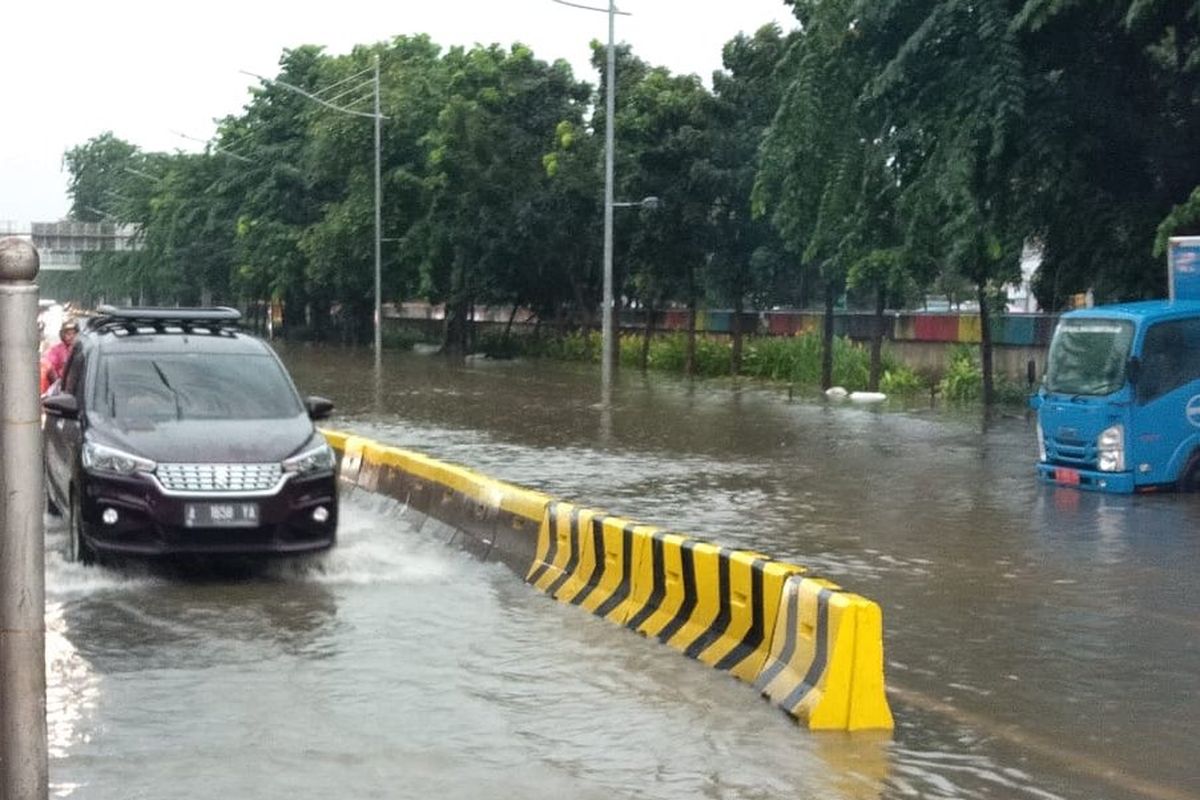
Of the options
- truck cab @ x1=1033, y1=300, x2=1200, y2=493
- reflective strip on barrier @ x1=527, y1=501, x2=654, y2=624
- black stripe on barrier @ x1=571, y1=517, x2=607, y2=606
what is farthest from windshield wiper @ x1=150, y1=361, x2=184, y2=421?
truck cab @ x1=1033, y1=300, x2=1200, y2=493

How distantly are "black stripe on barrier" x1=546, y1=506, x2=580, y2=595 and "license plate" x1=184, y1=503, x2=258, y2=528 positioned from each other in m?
2.02

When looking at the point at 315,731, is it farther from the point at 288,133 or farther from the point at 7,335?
the point at 288,133

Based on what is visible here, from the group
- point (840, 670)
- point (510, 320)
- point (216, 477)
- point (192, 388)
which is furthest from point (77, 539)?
point (510, 320)

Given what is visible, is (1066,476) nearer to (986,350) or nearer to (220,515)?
(220,515)

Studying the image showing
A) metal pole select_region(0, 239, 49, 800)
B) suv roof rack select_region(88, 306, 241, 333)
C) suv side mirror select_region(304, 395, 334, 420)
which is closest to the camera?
metal pole select_region(0, 239, 49, 800)

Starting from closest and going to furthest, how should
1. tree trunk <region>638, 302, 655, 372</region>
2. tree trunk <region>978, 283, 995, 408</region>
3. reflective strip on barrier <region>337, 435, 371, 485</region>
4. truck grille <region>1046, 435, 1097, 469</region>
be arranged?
1. reflective strip on barrier <region>337, 435, 371, 485</region>
2. truck grille <region>1046, 435, 1097, 469</region>
3. tree trunk <region>978, 283, 995, 408</region>
4. tree trunk <region>638, 302, 655, 372</region>

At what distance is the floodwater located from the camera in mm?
7215

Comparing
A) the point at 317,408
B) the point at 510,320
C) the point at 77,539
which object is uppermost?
the point at 317,408

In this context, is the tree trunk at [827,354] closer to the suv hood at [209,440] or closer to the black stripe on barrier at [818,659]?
the suv hood at [209,440]

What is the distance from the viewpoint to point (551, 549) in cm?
1194

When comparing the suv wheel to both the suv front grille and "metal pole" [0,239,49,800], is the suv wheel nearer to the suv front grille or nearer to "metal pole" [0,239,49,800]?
the suv front grille

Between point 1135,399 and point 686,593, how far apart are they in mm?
9401

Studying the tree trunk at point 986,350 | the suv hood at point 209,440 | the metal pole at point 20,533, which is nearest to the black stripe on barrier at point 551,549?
the suv hood at point 209,440

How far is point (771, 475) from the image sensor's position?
20109mm
